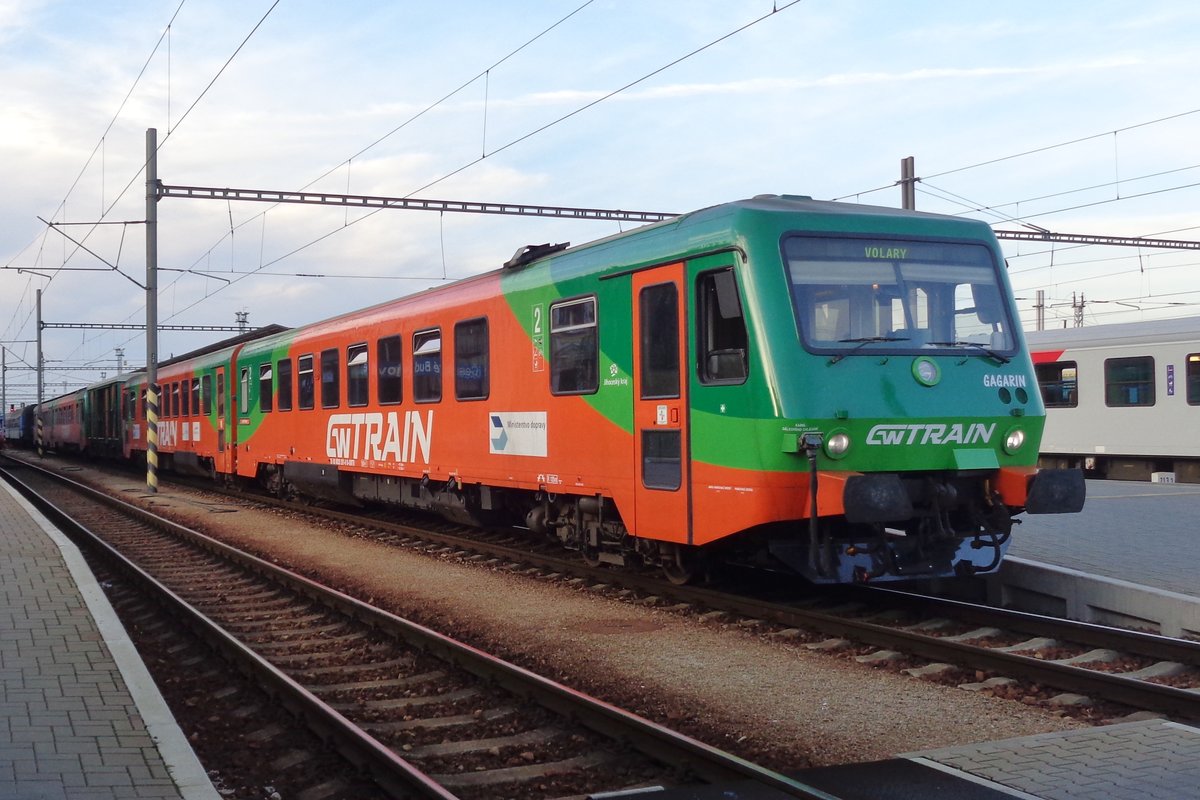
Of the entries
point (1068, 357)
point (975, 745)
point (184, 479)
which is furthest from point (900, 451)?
point (184, 479)

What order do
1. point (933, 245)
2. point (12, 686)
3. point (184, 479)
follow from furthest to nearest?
point (184, 479), point (933, 245), point (12, 686)

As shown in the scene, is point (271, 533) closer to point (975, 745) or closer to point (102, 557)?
point (102, 557)

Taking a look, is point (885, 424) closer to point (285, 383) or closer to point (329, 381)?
point (329, 381)

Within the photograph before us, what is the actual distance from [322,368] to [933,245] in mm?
10931

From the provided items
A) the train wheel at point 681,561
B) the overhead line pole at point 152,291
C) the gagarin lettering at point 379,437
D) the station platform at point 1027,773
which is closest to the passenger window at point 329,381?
the gagarin lettering at point 379,437

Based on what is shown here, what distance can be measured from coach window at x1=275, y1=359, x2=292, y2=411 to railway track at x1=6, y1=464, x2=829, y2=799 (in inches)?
326

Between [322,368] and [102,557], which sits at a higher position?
[322,368]

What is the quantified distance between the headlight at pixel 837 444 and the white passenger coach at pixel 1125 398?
14.3 metres

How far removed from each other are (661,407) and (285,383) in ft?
38.4

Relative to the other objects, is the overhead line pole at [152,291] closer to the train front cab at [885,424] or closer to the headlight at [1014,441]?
the train front cab at [885,424]

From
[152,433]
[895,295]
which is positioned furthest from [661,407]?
[152,433]

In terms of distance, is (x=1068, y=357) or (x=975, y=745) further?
(x=1068, y=357)

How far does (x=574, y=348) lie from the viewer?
34.6 feet

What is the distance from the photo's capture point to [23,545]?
45.7 feet
